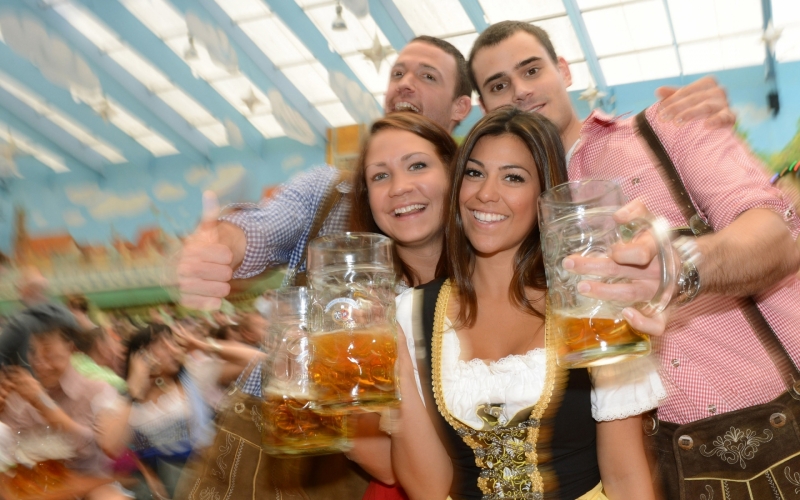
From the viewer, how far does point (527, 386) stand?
4.52 feet

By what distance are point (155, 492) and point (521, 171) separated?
214 cm

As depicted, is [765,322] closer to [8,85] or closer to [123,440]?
[123,440]

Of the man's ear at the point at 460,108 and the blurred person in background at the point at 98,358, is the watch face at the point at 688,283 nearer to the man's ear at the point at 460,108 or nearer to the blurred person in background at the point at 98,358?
the man's ear at the point at 460,108

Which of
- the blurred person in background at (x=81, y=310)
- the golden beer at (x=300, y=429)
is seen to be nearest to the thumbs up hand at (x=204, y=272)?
the golden beer at (x=300, y=429)

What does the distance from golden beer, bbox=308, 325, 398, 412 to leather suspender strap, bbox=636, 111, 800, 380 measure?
2.53 ft

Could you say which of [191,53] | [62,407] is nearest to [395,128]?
[62,407]

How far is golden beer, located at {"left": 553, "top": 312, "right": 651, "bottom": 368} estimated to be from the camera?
33.1 inches

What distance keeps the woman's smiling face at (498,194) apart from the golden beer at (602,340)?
0.62 meters

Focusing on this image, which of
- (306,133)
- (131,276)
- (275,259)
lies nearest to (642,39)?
(306,133)

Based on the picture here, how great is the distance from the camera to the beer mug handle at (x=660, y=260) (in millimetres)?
811

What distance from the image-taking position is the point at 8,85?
5121mm

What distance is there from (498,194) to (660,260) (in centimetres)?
68

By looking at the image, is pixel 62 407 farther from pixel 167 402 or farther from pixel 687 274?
pixel 687 274

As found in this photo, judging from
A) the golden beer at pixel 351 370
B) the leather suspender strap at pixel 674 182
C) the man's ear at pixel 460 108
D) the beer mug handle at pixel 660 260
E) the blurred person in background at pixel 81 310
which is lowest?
the golden beer at pixel 351 370
